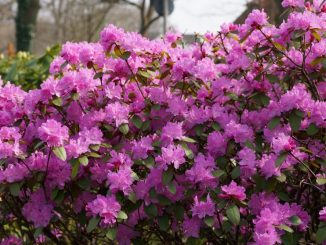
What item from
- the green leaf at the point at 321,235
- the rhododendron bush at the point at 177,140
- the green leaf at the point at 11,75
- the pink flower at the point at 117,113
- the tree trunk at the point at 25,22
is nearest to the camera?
the green leaf at the point at 321,235

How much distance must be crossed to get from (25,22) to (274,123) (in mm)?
14458

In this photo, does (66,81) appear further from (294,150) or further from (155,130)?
(294,150)

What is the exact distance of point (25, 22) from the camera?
15766 mm

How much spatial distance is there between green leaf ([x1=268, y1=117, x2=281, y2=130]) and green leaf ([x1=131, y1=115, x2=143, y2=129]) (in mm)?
515

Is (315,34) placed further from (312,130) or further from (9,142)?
(9,142)

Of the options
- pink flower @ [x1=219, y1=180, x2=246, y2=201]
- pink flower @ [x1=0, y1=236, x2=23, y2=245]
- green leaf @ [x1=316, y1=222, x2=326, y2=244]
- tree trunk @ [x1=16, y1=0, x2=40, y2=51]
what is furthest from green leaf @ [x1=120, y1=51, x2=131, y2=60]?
tree trunk @ [x1=16, y1=0, x2=40, y2=51]

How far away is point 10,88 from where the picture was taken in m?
2.58

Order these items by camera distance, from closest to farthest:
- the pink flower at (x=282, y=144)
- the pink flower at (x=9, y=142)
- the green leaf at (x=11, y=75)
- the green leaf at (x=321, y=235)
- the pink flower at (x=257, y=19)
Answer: the green leaf at (x=321, y=235), the pink flower at (x=282, y=144), the pink flower at (x=9, y=142), the pink flower at (x=257, y=19), the green leaf at (x=11, y=75)

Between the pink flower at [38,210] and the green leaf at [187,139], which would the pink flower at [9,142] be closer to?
the pink flower at [38,210]

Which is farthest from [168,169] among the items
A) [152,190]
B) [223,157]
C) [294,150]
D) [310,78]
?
[310,78]

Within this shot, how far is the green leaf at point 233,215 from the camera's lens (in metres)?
1.96

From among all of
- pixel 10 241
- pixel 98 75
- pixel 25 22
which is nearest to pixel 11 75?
pixel 10 241

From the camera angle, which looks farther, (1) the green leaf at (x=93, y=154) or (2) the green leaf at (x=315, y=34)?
(2) the green leaf at (x=315, y=34)

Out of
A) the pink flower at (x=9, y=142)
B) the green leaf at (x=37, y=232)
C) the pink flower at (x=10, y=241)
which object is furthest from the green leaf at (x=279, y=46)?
the pink flower at (x=10, y=241)
